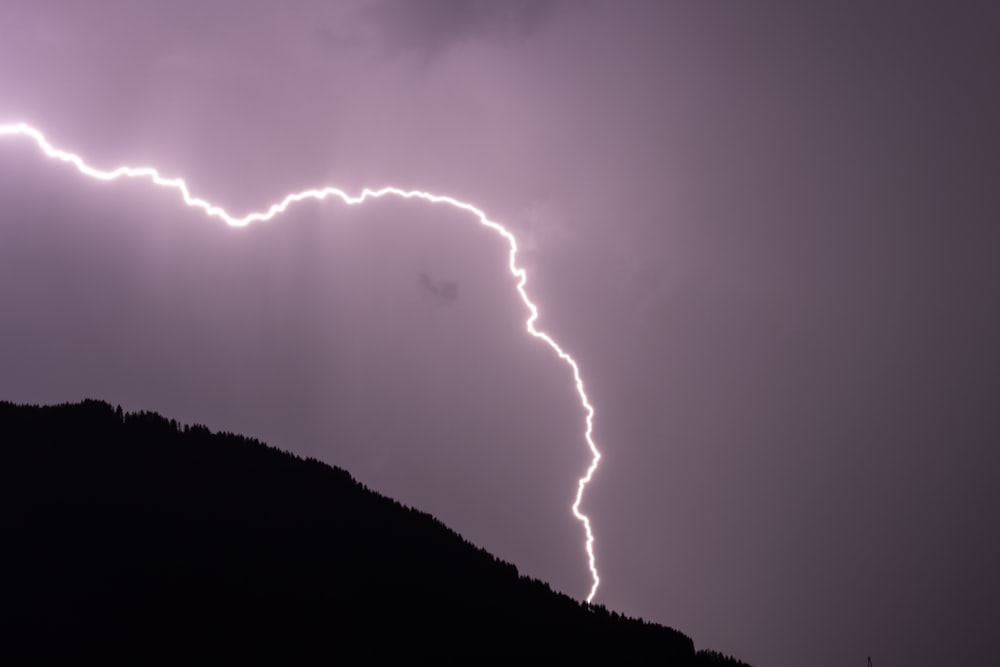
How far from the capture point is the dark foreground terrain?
30.2 ft

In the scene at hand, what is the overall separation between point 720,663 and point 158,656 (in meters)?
8.05

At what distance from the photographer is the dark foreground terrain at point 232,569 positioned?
30.2ft

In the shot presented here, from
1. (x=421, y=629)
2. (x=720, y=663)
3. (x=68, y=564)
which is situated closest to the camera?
(x=68, y=564)

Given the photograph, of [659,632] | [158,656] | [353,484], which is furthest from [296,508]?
[659,632]

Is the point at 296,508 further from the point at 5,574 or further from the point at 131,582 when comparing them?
the point at 5,574

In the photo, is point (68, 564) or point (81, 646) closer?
point (81, 646)

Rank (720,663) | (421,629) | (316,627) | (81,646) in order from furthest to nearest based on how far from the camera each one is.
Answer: (720,663), (421,629), (316,627), (81,646)

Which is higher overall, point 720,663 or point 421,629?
point 720,663

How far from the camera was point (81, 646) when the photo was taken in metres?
8.67

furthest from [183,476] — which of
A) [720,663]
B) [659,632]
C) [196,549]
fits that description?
[720,663]

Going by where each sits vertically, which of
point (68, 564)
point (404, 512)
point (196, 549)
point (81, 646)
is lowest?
point (81, 646)

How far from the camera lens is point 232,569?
1043 cm

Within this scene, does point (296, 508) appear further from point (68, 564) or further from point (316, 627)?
point (68, 564)

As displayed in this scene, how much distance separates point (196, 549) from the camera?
1041 cm
